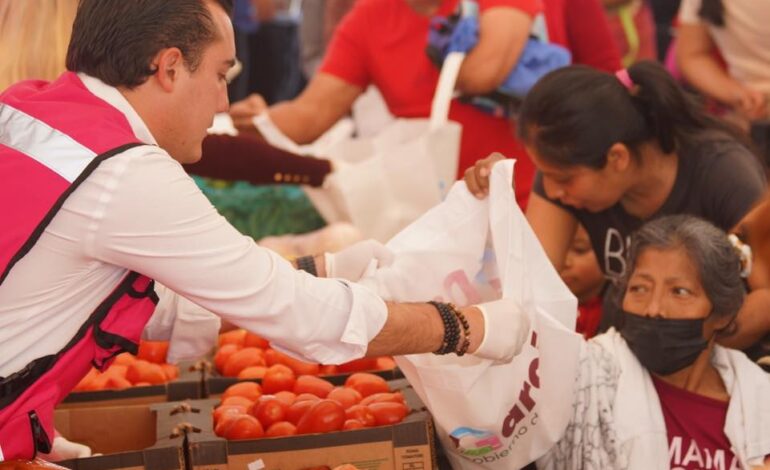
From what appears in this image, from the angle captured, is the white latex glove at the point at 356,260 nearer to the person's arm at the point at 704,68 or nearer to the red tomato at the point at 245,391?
the red tomato at the point at 245,391

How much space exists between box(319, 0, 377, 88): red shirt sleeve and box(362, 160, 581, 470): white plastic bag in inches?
66.5

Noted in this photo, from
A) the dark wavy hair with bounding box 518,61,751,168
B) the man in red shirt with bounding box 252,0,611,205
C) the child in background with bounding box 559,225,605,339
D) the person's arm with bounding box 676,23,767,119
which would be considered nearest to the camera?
the dark wavy hair with bounding box 518,61,751,168

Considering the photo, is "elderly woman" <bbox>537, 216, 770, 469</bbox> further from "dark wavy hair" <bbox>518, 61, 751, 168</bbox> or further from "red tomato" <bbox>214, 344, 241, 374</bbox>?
"red tomato" <bbox>214, 344, 241, 374</bbox>

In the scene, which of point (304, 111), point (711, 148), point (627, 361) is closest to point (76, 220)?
point (627, 361)

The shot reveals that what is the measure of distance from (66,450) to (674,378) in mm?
1385

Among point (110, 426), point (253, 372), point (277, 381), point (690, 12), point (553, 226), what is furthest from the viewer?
point (690, 12)

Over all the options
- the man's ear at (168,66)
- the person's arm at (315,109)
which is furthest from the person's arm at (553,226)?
Answer: the man's ear at (168,66)

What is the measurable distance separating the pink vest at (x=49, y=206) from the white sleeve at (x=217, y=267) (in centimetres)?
8

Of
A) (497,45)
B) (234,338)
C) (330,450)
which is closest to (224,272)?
(330,450)

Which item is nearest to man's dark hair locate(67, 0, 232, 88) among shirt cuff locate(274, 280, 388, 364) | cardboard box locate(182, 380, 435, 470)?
shirt cuff locate(274, 280, 388, 364)

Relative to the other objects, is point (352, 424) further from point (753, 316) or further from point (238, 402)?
point (753, 316)

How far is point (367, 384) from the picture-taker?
9.32 feet

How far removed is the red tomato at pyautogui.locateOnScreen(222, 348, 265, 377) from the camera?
124 inches

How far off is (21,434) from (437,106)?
2.13 m
